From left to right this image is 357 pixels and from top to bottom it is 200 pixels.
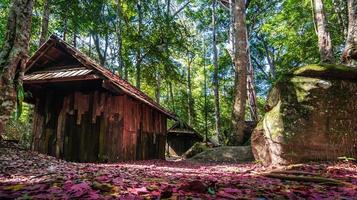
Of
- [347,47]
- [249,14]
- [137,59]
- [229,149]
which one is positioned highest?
[249,14]

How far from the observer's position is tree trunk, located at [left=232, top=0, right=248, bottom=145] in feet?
43.7

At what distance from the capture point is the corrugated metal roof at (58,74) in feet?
33.2

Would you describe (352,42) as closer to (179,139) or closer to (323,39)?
(323,39)

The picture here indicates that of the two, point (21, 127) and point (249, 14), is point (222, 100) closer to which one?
point (249, 14)

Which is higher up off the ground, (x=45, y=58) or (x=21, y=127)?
(x=45, y=58)

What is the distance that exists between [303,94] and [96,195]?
6125 millimetres

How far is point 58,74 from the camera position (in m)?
10.7

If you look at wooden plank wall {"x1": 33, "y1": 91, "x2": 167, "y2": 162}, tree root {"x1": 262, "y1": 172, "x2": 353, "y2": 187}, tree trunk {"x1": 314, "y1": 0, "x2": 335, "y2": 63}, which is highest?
tree trunk {"x1": 314, "y1": 0, "x2": 335, "y2": 63}

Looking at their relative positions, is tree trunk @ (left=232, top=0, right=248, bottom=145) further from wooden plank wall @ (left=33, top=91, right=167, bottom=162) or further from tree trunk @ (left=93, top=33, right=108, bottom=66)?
tree trunk @ (left=93, top=33, right=108, bottom=66)

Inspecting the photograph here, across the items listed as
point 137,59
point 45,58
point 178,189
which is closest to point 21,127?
point 45,58

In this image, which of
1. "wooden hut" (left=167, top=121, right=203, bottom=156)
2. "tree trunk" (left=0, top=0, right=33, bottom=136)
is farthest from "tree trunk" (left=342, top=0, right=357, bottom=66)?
"wooden hut" (left=167, top=121, right=203, bottom=156)

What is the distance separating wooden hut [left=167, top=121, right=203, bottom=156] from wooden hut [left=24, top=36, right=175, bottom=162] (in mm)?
13502

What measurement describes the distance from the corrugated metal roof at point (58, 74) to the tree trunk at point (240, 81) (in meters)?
6.79

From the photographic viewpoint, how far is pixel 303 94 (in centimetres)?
743
